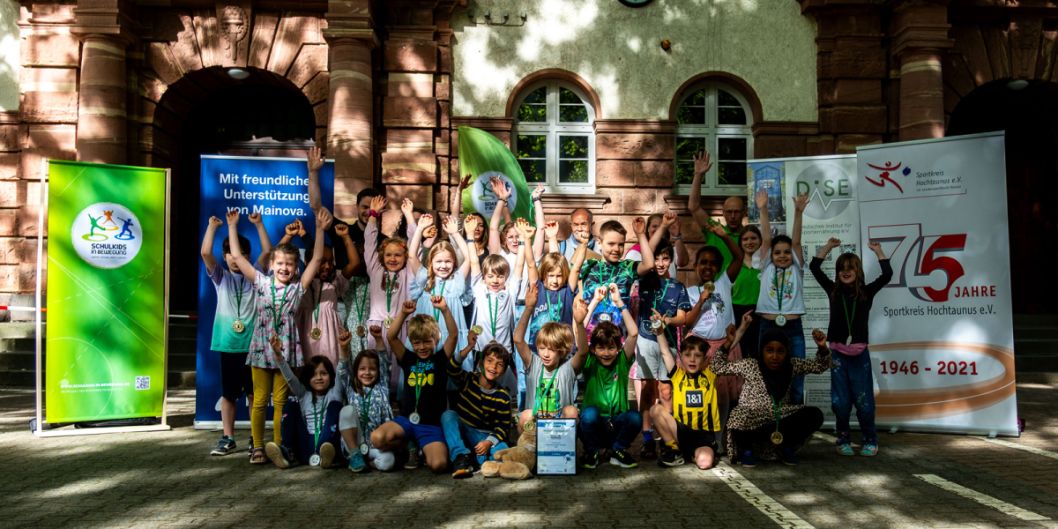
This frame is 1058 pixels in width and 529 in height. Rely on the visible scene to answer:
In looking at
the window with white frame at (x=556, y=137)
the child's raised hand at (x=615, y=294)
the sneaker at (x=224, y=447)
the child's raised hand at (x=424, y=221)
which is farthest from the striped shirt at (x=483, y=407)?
the window with white frame at (x=556, y=137)

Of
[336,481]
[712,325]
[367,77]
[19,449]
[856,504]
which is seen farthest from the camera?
[367,77]

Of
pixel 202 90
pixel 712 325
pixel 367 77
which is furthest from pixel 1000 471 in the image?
pixel 202 90

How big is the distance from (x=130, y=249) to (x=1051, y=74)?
44.9ft

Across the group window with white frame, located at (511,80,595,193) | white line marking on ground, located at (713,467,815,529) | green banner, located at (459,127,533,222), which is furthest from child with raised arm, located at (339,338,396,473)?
window with white frame, located at (511,80,595,193)

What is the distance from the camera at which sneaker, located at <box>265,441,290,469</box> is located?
21.6 ft

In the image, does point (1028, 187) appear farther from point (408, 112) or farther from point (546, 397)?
point (546, 397)

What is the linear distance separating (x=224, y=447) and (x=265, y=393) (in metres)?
0.59

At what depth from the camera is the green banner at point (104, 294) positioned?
802cm

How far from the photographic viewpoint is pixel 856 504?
5473 mm

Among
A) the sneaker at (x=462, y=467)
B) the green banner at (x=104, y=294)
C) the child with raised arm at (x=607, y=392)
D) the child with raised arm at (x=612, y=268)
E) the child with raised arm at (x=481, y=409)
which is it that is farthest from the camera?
the green banner at (x=104, y=294)

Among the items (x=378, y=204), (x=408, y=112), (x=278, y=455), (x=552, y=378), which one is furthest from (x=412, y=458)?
(x=408, y=112)

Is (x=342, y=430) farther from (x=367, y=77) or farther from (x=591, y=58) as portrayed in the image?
(x=591, y=58)

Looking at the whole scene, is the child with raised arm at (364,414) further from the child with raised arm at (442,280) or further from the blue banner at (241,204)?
the blue banner at (241,204)

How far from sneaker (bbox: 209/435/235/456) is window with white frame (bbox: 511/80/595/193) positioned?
7.78 m
